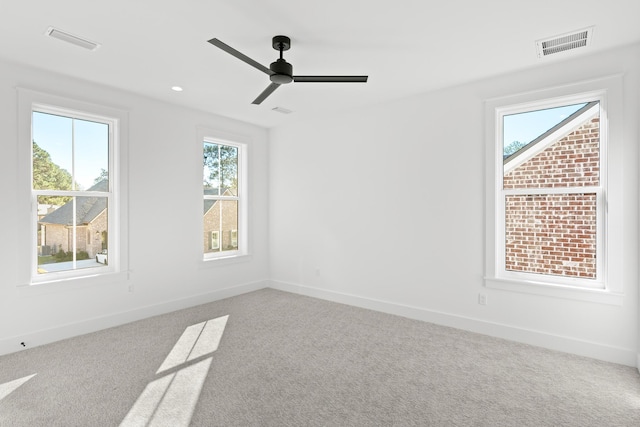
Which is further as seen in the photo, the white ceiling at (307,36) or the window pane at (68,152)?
the window pane at (68,152)

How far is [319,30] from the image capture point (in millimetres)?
2686

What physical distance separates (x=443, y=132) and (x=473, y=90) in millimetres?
522

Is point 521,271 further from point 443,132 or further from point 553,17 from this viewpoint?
point 553,17

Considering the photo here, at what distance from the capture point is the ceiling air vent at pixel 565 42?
2.73 metres

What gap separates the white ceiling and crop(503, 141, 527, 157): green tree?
29.1 inches

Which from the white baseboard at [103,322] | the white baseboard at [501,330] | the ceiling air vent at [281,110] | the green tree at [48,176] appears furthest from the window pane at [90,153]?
the white baseboard at [501,330]

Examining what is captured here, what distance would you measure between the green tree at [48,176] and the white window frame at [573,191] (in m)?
4.46

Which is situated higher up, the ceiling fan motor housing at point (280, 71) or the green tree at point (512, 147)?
the ceiling fan motor housing at point (280, 71)

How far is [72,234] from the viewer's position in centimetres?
371

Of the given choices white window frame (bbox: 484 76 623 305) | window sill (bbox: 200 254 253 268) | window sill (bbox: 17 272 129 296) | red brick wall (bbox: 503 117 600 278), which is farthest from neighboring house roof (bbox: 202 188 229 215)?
red brick wall (bbox: 503 117 600 278)

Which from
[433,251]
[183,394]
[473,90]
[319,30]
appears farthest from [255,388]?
[473,90]

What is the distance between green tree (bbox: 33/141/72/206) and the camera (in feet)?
11.3

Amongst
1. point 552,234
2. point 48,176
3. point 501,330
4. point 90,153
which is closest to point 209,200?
point 90,153

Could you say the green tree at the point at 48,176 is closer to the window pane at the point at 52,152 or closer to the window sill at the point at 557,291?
the window pane at the point at 52,152
